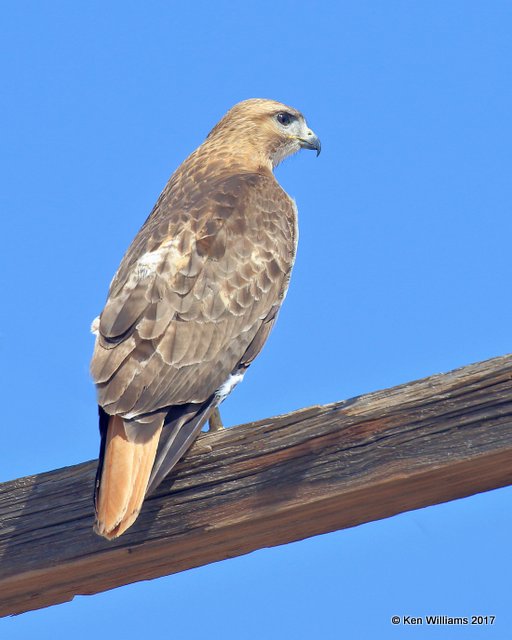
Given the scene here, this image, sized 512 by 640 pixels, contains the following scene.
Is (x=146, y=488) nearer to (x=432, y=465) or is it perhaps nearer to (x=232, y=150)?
(x=432, y=465)

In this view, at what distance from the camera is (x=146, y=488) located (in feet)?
9.68

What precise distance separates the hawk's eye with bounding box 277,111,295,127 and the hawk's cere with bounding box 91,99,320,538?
69cm

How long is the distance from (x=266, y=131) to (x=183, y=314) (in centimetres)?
256

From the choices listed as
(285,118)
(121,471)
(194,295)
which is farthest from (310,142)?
(121,471)

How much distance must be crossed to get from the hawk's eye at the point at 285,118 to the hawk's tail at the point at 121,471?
3519 mm

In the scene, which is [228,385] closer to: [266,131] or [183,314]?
[183,314]

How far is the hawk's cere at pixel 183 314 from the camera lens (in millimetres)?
3154

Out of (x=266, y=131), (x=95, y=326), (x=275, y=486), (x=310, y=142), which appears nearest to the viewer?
(x=275, y=486)

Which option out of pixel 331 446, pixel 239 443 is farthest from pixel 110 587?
pixel 331 446

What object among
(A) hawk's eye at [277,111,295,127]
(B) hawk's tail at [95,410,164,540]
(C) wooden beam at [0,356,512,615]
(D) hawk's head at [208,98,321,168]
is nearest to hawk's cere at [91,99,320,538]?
(B) hawk's tail at [95,410,164,540]

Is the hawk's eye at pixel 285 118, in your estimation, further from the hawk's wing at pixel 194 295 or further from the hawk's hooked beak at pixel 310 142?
the hawk's wing at pixel 194 295

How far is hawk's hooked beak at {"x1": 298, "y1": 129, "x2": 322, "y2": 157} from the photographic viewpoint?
260 inches

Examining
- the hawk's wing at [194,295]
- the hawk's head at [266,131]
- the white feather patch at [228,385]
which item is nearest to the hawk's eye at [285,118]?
the hawk's head at [266,131]

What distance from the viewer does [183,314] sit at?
4.12 metres
